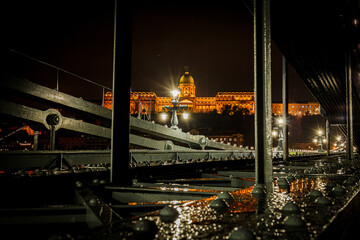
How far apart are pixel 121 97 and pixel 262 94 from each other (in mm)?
1372

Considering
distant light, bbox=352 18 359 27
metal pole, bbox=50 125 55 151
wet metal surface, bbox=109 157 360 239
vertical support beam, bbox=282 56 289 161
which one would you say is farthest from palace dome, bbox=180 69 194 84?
wet metal surface, bbox=109 157 360 239

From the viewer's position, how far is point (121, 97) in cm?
315

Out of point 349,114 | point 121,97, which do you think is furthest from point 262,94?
point 349,114

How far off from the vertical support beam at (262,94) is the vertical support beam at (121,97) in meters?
1.26

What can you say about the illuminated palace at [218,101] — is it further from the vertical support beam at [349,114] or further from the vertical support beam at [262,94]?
the vertical support beam at [262,94]

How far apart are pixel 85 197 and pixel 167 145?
51.6 feet

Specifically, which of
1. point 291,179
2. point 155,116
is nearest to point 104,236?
point 291,179

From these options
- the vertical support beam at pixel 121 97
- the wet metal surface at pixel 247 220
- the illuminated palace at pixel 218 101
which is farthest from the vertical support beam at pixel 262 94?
the illuminated palace at pixel 218 101

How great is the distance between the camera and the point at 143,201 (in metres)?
2.58

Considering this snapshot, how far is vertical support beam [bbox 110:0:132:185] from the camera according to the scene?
9.92 ft

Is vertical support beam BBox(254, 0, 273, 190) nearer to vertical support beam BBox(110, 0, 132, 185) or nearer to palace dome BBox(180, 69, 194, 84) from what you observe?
vertical support beam BBox(110, 0, 132, 185)

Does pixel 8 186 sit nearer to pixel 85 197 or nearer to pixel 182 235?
pixel 85 197

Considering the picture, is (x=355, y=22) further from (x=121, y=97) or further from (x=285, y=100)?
(x=121, y=97)

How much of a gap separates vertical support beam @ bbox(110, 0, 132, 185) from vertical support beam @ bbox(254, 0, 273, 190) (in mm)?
1256
